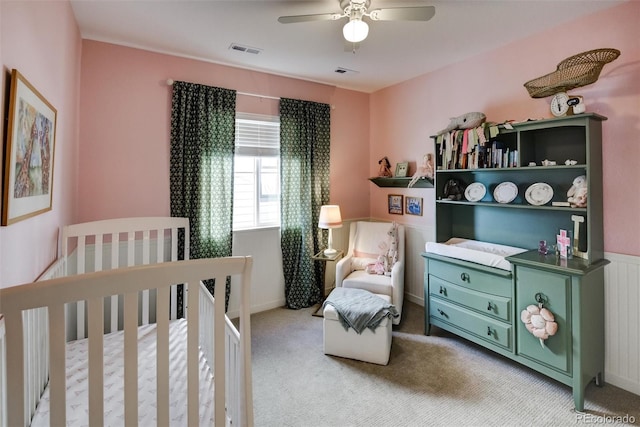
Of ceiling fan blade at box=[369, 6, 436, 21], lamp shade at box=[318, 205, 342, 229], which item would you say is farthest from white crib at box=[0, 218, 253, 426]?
lamp shade at box=[318, 205, 342, 229]

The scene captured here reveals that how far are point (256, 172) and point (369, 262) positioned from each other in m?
1.56

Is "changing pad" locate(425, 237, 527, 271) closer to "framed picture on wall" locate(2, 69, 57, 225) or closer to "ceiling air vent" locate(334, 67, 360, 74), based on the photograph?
"ceiling air vent" locate(334, 67, 360, 74)

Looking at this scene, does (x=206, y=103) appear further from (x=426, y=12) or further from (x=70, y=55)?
(x=426, y=12)

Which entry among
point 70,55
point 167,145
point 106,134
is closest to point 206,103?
point 167,145

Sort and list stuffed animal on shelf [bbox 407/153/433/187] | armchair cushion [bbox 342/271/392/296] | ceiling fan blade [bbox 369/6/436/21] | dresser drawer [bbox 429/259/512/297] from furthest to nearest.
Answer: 1. stuffed animal on shelf [bbox 407/153/433/187]
2. armchair cushion [bbox 342/271/392/296]
3. dresser drawer [bbox 429/259/512/297]
4. ceiling fan blade [bbox 369/6/436/21]

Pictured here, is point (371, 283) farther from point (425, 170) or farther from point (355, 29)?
point (355, 29)

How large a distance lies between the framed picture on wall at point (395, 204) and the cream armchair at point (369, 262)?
38 cm

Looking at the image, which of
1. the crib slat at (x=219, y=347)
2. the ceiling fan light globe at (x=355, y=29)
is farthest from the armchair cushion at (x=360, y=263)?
the crib slat at (x=219, y=347)

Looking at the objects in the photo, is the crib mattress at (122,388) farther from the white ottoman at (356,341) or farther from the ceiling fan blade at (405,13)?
the ceiling fan blade at (405,13)

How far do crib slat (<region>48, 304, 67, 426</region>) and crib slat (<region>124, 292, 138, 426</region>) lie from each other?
14 cm

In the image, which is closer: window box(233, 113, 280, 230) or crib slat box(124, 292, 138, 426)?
crib slat box(124, 292, 138, 426)

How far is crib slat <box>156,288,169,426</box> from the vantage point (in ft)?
3.15
